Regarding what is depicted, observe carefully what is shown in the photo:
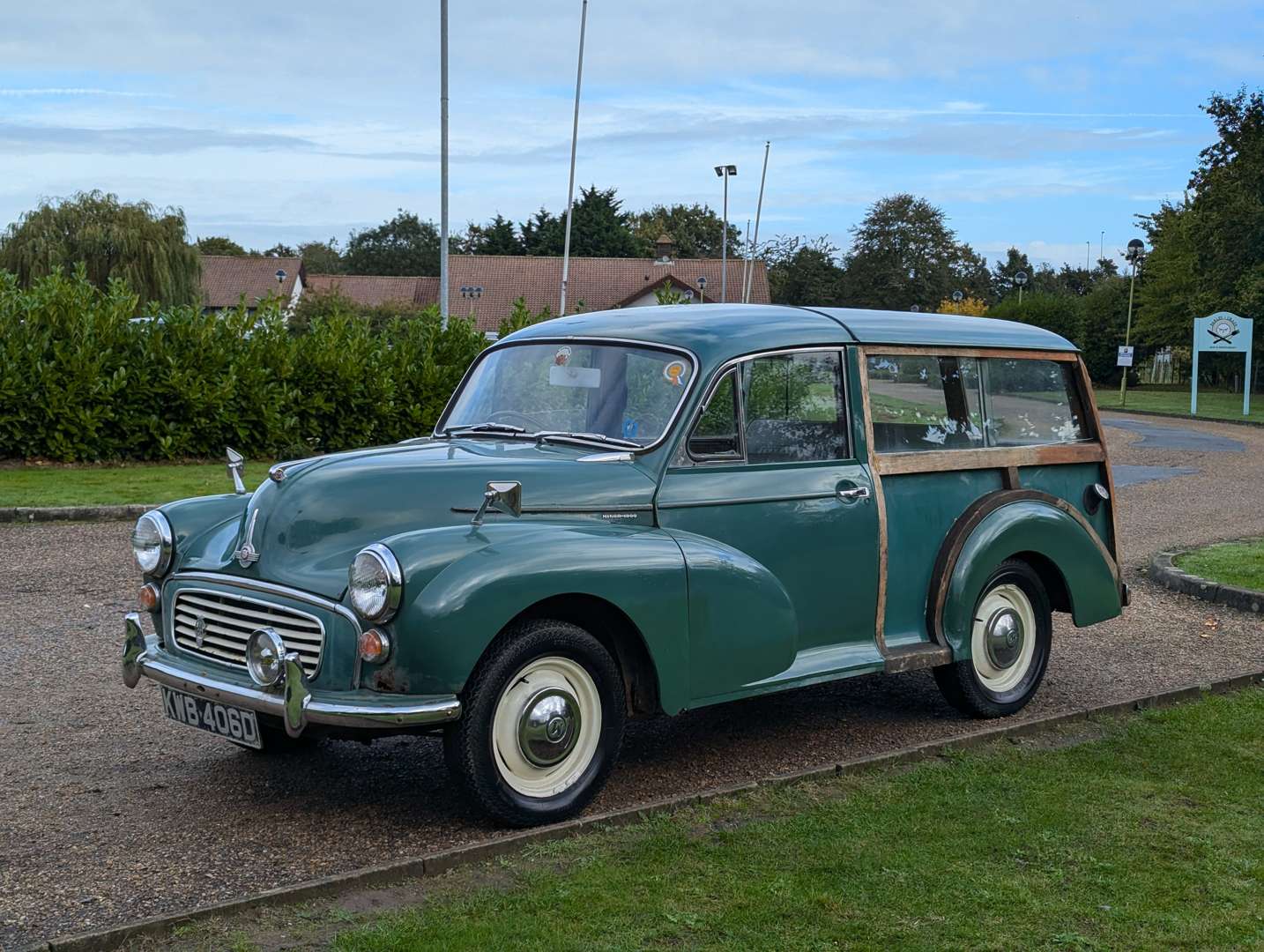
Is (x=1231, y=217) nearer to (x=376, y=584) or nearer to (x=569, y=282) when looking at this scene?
(x=569, y=282)

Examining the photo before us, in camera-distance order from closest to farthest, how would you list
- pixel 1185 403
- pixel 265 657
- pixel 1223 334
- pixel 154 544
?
pixel 265 657 < pixel 154 544 < pixel 1223 334 < pixel 1185 403

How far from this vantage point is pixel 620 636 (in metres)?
5.14

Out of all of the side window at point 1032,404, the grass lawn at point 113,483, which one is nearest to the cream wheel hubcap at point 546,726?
A: the side window at point 1032,404

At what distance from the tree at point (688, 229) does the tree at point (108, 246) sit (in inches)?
2067

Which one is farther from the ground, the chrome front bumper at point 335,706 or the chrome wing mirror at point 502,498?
the chrome wing mirror at point 502,498

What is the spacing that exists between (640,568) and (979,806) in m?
1.60

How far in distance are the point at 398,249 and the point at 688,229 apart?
24.4 meters

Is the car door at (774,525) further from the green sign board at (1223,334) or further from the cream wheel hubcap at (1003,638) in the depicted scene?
the green sign board at (1223,334)

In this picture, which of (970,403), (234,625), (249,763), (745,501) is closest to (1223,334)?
(970,403)

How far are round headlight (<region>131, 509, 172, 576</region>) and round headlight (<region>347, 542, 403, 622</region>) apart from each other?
1.25m

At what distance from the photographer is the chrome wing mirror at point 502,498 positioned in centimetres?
490

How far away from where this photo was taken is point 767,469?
18.9 feet

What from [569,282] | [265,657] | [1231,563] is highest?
[569,282]

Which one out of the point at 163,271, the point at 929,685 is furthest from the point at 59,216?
the point at 929,685
